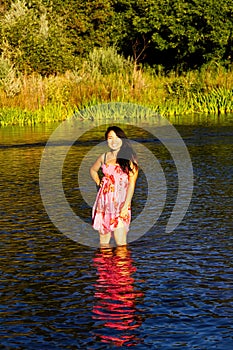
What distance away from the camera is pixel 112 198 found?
1028 cm

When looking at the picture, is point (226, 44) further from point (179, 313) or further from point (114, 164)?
point (179, 313)

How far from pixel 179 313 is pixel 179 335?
0.57 meters

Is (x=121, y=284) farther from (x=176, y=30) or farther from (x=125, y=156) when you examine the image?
(x=176, y=30)

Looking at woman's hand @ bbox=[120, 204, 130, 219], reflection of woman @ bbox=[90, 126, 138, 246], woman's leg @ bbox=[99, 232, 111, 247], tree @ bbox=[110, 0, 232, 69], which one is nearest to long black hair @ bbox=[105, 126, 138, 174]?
reflection of woman @ bbox=[90, 126, 138, 246]

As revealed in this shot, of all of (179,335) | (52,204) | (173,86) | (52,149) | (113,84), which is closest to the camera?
(179,335)

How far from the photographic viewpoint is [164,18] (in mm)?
44531

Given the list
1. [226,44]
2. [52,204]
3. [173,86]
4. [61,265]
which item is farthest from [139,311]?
[226,44]

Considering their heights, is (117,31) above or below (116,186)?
above

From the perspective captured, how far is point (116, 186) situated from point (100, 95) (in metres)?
23.5

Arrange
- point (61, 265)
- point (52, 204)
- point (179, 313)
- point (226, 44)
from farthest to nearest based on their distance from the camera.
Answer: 1. point (226, 44)
2. point (52, 204)
3. point (61, 265)
4. point (179, 313)

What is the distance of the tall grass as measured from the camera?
3228cm

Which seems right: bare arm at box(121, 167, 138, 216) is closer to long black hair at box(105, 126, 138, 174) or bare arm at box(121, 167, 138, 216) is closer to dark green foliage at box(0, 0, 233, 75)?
long black hair at box(105, 126, 138, 174)

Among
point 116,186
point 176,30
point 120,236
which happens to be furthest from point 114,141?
point 176,30

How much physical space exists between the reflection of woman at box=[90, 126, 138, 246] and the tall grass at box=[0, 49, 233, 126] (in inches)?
861
